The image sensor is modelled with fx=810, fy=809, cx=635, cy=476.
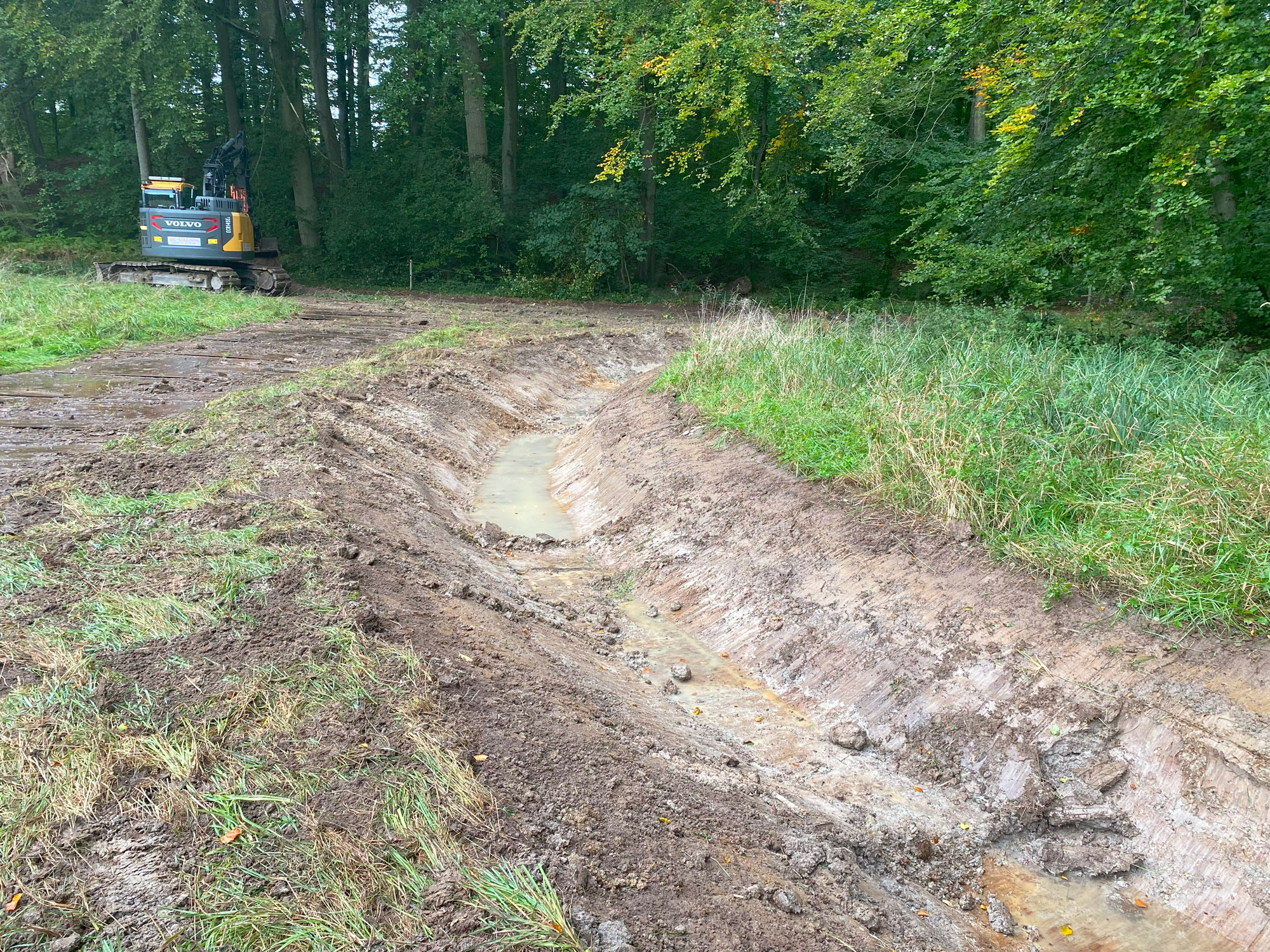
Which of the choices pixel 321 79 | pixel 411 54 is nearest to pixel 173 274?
pixel 411 54

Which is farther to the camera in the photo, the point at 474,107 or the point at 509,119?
the point at 509,119

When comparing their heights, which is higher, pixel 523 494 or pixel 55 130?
pixel 55 130

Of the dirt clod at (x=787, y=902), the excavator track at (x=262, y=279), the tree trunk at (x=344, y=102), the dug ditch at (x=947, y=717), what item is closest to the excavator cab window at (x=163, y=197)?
the excavator track at (x=262, y=279)

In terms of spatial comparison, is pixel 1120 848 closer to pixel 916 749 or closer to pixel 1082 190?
pixel 916 749

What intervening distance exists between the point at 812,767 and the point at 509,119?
23978mm

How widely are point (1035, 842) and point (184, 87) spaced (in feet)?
87.5

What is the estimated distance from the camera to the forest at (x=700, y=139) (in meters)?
9.07

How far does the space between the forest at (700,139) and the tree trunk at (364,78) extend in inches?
5.5

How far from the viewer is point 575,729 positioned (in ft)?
11.8

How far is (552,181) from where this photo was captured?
26406mm

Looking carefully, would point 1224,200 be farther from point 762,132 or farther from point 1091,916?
point 762,132

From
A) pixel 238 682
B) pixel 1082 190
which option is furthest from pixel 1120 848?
pixel 1082 190

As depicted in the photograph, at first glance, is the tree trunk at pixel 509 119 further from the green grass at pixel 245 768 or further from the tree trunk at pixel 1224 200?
the green grass at pixel 245 768

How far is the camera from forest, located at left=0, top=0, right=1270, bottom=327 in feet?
29.8
